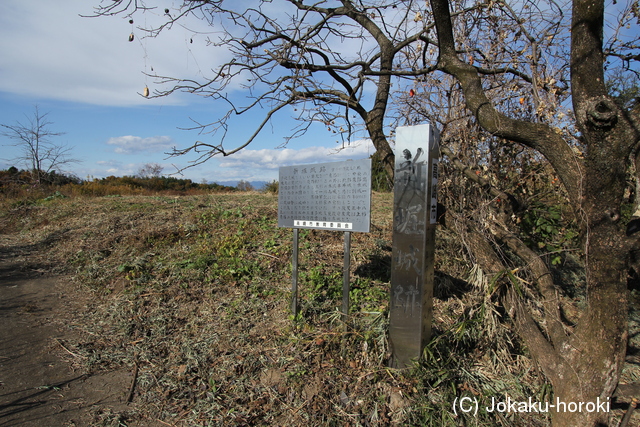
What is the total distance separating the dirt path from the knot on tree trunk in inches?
176

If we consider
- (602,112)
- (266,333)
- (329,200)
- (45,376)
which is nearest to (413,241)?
(329,200)

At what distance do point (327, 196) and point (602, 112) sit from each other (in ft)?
8.06

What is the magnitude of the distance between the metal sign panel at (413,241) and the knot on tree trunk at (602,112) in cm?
116

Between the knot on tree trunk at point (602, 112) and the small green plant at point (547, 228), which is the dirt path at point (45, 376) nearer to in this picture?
the knot on tree trunk at point (602, 112)

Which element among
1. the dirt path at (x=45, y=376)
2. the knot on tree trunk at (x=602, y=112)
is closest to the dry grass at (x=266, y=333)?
the dirt path at (x=45, y=376)

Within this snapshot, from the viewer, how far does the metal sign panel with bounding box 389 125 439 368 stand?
3.30 m

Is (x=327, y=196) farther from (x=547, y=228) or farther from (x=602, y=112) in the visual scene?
(x=547, y=228)

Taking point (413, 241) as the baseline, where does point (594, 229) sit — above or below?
above

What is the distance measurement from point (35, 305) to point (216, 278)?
2.46 metres

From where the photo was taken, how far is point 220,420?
313cm

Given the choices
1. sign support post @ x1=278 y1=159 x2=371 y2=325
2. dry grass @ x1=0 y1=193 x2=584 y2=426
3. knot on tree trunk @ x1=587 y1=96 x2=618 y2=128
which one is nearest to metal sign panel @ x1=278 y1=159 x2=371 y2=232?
sign support post @ x1=278 y1=159 x2=371 y2=325

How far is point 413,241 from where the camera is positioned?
3.33 meters

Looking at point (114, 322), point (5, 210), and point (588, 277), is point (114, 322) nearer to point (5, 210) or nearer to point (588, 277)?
point (588, 277)

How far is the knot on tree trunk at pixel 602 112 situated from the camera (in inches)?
106
